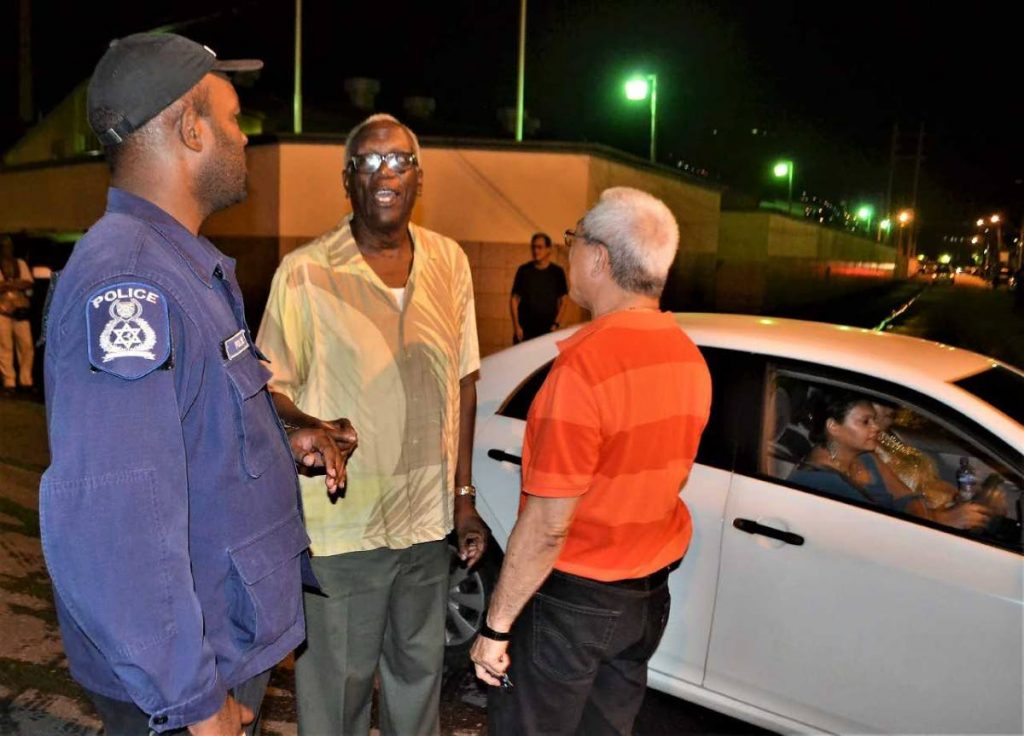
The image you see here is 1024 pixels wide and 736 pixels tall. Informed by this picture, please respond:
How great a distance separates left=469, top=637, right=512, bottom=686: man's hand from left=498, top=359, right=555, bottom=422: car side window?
1573mm

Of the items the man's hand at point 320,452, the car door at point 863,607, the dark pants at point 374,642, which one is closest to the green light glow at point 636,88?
the car door at point 863,607

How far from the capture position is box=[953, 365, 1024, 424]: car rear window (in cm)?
297

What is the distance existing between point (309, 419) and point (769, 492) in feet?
5.54

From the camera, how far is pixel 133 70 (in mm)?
1529

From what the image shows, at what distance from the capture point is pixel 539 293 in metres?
9.22

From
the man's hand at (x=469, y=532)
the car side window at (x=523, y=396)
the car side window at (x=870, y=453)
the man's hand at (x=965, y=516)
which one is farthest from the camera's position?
the car side window at (x=523, y=396)

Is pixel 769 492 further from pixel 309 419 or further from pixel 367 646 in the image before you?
pixel 309 419

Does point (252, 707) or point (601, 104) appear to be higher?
point (601, 104)

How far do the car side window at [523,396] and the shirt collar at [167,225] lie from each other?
2.21 metres

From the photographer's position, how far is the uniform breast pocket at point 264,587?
5.13 feet

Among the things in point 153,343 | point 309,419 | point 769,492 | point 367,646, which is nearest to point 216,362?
point 153,343

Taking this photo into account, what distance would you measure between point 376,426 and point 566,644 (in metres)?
0.79

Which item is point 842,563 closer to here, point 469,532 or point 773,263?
point 469,532

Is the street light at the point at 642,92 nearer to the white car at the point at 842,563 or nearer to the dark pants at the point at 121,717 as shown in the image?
the white car at the point at 842,563
